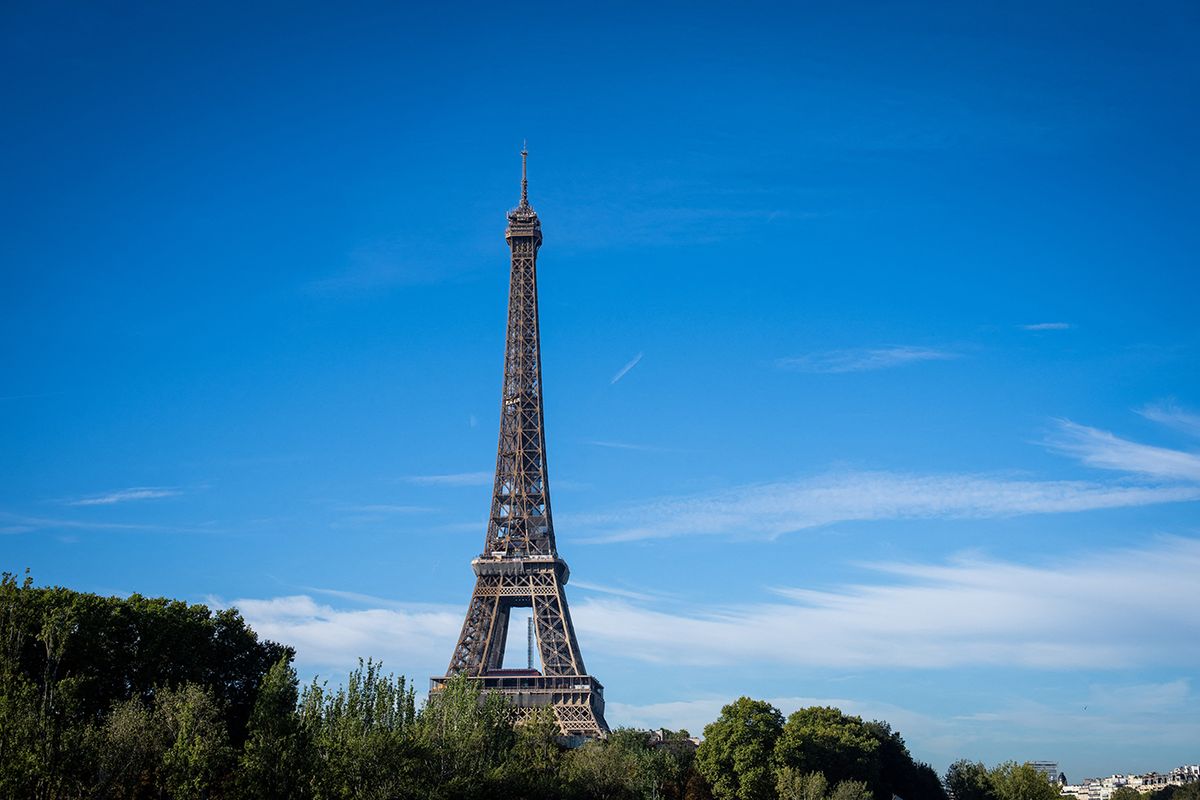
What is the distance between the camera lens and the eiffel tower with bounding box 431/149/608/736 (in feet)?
358

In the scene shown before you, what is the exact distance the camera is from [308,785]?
42.2m

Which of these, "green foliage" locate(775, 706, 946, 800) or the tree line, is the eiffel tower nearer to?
the tree line

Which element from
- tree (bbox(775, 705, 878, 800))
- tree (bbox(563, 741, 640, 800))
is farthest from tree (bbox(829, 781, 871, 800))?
tree (bbox(563, 741, 640, 800))

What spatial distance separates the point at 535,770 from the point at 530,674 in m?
51.6

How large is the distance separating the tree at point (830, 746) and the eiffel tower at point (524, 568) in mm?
19280

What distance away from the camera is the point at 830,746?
10025 centimetres

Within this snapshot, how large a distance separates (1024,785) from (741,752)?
3282 centimetres

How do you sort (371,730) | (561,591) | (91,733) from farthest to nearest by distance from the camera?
(561,591), (371,730), (91,733)

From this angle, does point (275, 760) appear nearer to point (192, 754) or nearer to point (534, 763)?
point (192, 754)

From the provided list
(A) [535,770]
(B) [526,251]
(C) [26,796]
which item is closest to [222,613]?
(A) [535,770]

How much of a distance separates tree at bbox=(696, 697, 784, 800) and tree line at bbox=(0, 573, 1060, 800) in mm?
155

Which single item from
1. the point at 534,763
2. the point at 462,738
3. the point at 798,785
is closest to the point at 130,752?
the point at 462,738

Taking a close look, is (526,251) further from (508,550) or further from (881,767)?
(881,767)

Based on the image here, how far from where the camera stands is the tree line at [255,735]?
37.4 meters
